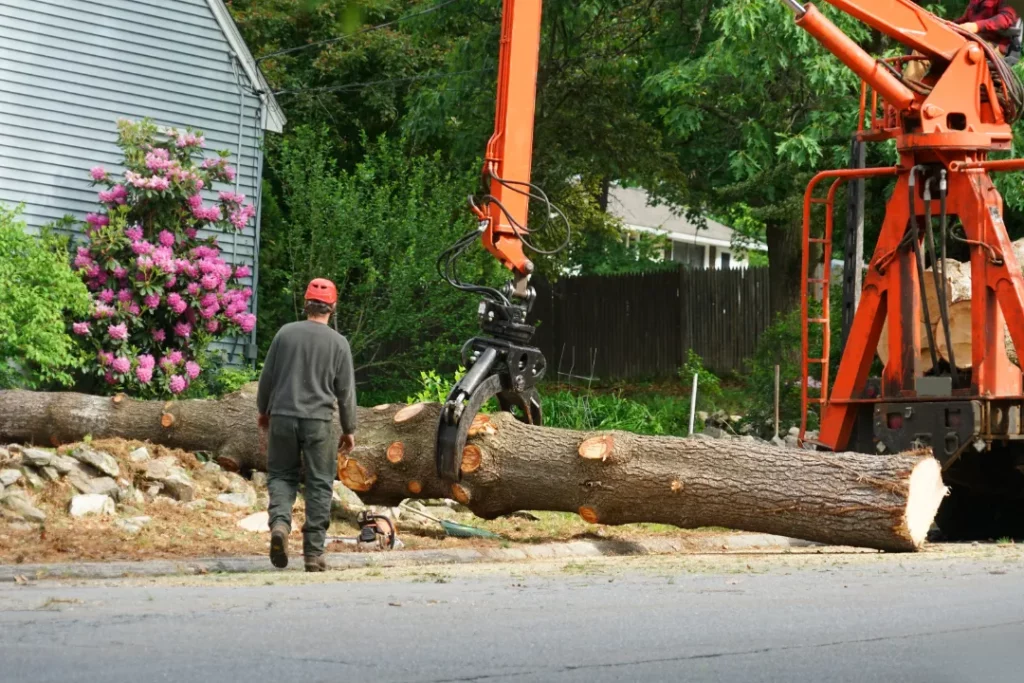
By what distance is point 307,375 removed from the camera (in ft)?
33.0

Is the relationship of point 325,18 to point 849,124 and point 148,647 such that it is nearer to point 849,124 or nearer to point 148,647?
point 849,124

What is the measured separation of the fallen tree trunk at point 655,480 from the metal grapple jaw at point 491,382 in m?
0.21

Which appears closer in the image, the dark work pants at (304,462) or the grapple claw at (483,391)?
the dark work pants at (304,462)

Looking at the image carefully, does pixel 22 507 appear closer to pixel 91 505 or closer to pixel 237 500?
pixel 91 505

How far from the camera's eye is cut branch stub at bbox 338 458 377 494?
12.4m

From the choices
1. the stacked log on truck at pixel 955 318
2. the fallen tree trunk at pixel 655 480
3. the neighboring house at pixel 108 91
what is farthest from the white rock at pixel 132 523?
the neighboring house at pixel 108 91

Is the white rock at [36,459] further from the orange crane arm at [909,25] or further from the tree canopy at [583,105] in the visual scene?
the orange crane arm at [909,25]

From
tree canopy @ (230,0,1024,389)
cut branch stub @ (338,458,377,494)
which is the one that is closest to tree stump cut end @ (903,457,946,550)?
cut branch stub @ (338,458,377,494)

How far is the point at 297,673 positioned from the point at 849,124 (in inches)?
585

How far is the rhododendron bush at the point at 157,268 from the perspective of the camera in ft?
65.9

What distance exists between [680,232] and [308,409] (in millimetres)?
47282

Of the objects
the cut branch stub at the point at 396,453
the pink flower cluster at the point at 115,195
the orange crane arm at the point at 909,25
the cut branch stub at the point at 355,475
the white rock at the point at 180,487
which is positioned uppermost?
the orange crane arm at the point at 909,25

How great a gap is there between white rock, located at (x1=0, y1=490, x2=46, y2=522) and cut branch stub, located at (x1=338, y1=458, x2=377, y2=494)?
89.8 inches

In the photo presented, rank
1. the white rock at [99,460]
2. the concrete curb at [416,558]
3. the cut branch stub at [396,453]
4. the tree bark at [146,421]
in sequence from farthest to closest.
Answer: the tree bark at [146,421]
the white rock at [99,460]
the cut branch stub at [396,453]
the concrete curb at [416,558]
